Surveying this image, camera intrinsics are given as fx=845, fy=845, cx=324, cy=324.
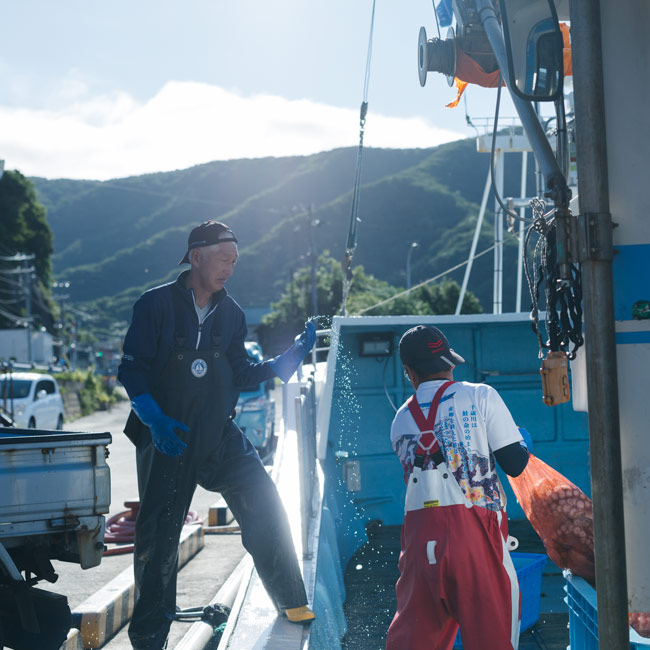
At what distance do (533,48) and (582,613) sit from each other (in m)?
1.85

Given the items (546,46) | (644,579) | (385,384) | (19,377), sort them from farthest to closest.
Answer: (19,377)
(385,384)
(546,46)
(644,579)

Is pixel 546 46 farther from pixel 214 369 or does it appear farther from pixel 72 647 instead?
pixel 72 647

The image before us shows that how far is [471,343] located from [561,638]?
3767 mm

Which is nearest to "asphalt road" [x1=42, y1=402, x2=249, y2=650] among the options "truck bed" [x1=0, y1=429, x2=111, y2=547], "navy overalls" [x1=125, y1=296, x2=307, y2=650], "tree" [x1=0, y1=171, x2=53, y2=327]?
"navy overalls" [x1=125, y1=296, x2=307, y2=650]

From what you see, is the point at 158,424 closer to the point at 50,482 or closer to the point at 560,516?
the point at 50,482

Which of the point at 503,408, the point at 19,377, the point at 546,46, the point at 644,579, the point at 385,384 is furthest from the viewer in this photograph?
the point at 19,377

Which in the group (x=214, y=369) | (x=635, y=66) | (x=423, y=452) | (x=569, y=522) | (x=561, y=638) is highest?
(x=635, y=66)

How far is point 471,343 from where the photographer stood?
8.28 m

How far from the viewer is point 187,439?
388 centimetres

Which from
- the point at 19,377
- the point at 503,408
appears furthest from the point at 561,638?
the point at 19,377

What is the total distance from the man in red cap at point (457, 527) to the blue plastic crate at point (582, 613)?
0.21m

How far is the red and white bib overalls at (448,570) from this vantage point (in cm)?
300

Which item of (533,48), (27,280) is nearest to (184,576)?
(533,48)

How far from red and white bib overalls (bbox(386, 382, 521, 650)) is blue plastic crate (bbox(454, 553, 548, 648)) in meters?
1.69
